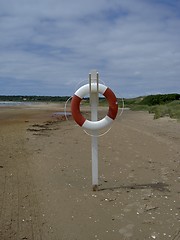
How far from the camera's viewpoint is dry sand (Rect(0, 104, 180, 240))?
4156mm

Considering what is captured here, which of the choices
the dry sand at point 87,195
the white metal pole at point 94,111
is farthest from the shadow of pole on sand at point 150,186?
the white metal pole at point 94,111

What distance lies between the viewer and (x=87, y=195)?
5.32m

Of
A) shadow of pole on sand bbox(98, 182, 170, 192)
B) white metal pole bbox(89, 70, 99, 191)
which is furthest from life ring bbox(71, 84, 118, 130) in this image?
shadow of pole on sand bbox(98, 182, 170, 192)

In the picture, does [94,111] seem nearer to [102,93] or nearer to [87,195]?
[102,93]

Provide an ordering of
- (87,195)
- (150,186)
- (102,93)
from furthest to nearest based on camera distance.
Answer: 1. (150,186)
2. (102,93)
3. (87,195)

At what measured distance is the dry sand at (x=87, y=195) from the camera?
4156mm

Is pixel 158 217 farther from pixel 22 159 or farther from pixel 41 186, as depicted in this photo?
pixel 22 159

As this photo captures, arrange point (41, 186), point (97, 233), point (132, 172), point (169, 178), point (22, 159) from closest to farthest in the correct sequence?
point (97, 233) < point (41, 186) < point (169, 178) < point (132, 172) < point (22, 159)

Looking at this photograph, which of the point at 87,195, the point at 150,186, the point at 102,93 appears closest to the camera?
the point at 87,195

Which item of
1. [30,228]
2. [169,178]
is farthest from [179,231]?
[169,178]

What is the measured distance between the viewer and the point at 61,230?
13.6 ft

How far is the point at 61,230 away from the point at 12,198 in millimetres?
1299

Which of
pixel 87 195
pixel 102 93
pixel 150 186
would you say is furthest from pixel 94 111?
pixel 150 186

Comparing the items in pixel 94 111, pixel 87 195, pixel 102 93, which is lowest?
pixel 87 195
